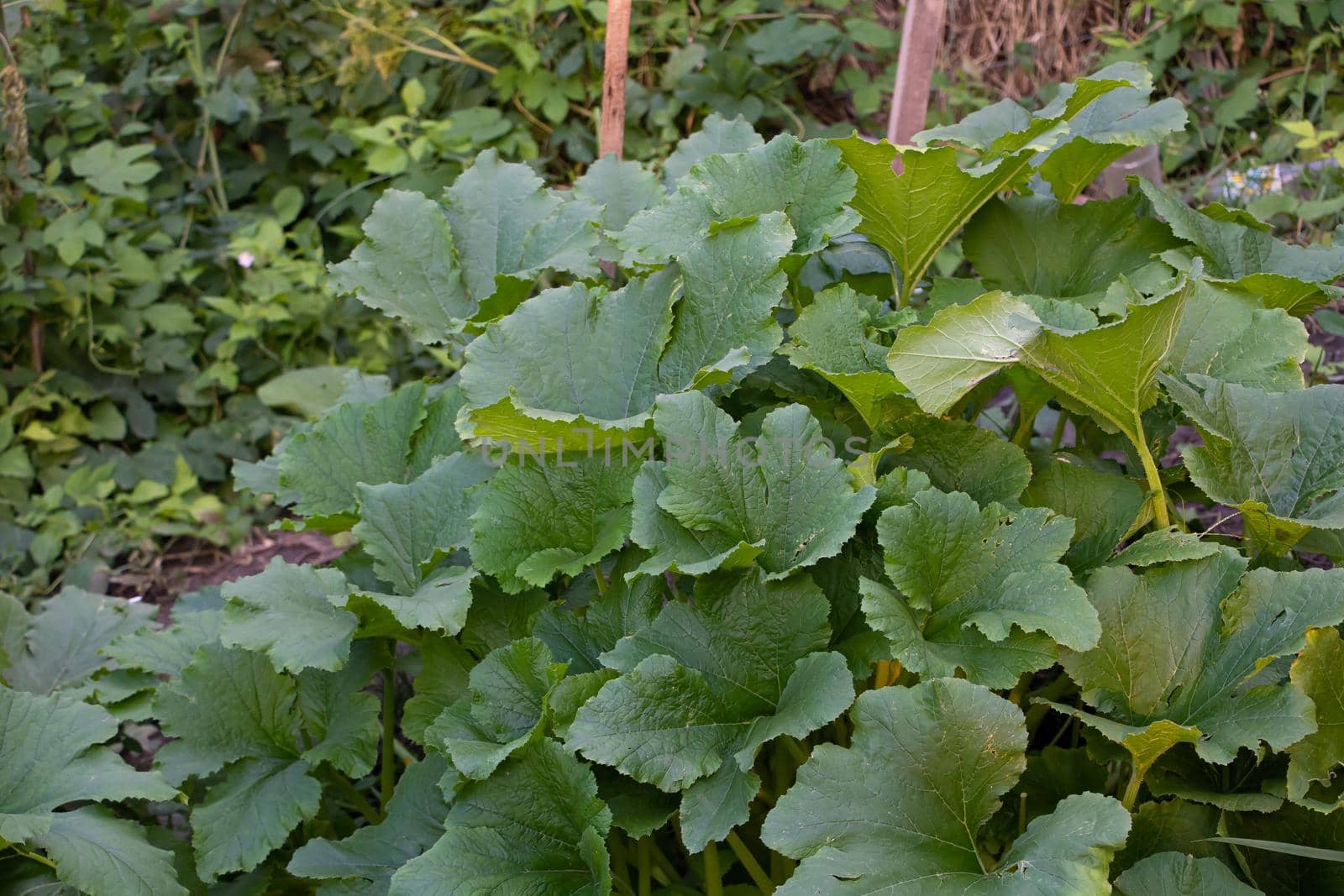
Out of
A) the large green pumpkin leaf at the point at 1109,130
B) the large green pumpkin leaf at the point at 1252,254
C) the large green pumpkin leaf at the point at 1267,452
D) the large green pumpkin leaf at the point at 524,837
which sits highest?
the large green pumpkin leaf at the point at 1109,130

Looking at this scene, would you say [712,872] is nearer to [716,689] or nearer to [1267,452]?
[716,689]

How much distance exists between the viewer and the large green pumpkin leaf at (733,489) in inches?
63.4

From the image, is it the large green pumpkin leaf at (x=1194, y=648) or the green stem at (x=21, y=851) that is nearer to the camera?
the large green pumpkin leaf at (x=1194, y=648)

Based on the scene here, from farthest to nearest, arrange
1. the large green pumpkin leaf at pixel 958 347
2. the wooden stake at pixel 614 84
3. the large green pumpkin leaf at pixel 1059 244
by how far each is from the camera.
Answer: the wooden stake at pixel 614 84 < the large green pumpkin leaf at pixel 1059 244 < the large green pumpkin leaf at pixel 958 347

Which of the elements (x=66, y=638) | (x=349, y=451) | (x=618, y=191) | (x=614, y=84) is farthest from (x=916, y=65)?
(x=66, y=638)

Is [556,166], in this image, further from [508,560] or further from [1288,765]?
[1288,765]

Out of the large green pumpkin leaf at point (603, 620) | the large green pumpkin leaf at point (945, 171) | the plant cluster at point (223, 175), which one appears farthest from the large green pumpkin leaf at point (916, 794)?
the plant cluster at point (223, 175)

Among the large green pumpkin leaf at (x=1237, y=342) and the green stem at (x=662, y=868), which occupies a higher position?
the large green pumpkin leaf at (x=1237, y=342)

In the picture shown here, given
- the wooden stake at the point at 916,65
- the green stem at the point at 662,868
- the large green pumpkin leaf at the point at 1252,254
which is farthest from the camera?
the wooden stake at the point at 916,65

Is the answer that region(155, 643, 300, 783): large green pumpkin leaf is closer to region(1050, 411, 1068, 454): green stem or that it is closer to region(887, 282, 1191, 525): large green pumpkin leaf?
region(887, 282, 1191, 525): large green pumpkin leaf

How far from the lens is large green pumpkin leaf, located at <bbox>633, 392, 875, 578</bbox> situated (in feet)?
5.29

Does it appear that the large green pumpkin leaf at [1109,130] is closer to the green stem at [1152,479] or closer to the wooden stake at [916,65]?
the green stem at [1152,479]

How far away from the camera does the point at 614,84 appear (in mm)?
2584

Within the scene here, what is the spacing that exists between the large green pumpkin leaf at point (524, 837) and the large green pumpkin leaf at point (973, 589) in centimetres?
45
